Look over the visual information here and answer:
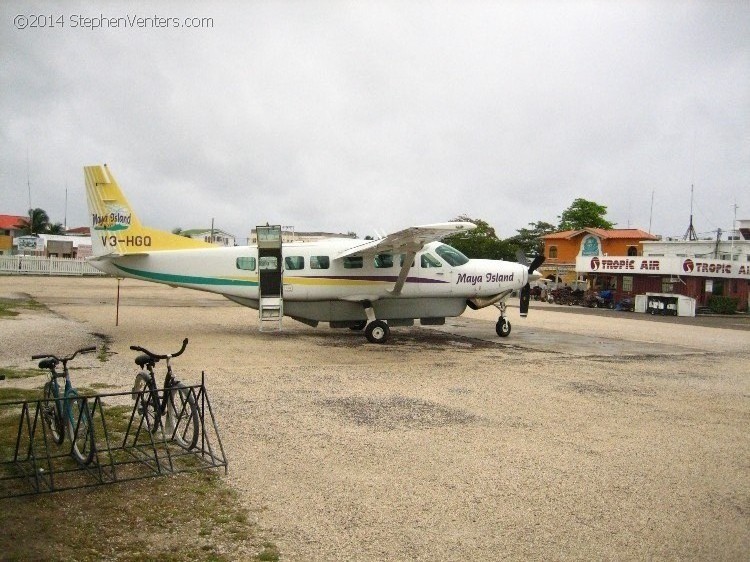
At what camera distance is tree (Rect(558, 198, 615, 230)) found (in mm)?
78312

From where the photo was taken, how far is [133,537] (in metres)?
4.52

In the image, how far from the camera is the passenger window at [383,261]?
16625 millimetres

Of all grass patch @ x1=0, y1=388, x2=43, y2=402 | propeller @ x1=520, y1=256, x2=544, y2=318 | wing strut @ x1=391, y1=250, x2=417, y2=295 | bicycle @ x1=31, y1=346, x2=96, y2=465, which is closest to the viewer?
bicycle @ x1=31, y1=346, x2=96, y2=465

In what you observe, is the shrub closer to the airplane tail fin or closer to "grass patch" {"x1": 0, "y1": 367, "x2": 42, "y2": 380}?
the airplane tail fin

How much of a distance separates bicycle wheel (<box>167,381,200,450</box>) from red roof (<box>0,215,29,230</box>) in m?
102

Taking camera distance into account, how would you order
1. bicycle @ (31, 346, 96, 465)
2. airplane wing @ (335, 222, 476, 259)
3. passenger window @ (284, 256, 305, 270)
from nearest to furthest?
bicycle @ (31, 346, 96, 465), airplane wing @ (335, 222, 476, 259), passenger window @ (284, 256, 305, 270)

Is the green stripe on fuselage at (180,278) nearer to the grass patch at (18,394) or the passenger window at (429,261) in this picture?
the passenger window at (429,261)

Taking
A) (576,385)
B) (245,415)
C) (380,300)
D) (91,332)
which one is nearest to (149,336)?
(91,332)

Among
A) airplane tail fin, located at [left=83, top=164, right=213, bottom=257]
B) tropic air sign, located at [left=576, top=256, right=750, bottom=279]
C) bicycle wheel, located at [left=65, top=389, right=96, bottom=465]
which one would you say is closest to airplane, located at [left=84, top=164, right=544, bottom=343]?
airplane tail fin, located at [left=83, top=164, right=213, bottom=257]

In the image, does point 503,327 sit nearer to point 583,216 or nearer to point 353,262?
point 353,262

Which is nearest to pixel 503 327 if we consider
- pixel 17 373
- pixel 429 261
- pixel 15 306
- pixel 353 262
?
pixel 429 261

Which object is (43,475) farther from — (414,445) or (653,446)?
(653,446)

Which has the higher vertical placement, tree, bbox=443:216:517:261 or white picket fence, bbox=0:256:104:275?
tree, bbox=443:216:517:261

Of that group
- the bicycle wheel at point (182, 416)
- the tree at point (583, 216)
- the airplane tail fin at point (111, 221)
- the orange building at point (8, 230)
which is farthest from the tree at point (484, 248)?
the orange building at point (8, 230)
